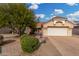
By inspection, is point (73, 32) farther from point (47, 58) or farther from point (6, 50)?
point (6, 50)

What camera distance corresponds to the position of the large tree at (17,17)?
5836 millimetres

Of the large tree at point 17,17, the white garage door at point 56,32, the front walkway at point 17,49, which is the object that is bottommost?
the front walkway at point 17,49

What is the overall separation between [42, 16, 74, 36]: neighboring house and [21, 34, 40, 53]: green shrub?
0.82 feet

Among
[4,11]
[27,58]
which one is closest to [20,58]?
[27,58]

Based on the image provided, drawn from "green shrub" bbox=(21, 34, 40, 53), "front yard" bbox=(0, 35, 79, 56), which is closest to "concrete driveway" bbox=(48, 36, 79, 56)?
"front yard" bbox=(0, 35, 79, 56)

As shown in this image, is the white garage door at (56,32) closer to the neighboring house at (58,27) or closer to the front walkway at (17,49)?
the neighboring house at (58,27)

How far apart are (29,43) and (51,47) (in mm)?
393

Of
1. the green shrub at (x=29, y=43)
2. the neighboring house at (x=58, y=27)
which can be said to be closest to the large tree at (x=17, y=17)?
the green shrub at (x=29, y=43)

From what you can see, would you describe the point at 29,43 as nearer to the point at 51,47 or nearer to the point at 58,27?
the point at 51,47

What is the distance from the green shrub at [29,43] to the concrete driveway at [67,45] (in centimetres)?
28

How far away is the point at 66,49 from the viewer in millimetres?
5867

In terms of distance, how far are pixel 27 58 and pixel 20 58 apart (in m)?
0.12

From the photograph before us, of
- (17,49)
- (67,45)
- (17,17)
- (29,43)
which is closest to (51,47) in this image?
(67,45)

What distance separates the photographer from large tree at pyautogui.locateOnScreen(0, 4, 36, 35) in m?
→ 5.84
